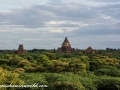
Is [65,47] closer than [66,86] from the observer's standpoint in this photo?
No

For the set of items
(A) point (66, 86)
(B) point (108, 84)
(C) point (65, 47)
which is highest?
(C) point (65, 47)

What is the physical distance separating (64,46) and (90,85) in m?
111

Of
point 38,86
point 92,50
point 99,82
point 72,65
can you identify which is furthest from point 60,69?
point 92,50

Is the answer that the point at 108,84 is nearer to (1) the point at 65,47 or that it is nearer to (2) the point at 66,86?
(2) the point at 66,86

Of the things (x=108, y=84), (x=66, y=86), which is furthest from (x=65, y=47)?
(x=66, y=86)

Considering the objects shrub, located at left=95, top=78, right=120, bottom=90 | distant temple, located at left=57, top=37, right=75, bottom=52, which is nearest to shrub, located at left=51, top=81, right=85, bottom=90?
shrub, located at left=95, top=78, right=120, bottom=90

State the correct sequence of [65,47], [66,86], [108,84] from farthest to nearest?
[65,47] → [108,84] → [66,86]

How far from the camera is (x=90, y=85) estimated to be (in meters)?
33.1

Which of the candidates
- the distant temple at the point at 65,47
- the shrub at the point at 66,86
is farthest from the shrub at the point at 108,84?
the distant temple at the point at 65,47

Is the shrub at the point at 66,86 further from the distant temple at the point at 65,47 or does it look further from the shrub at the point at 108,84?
the distant temple at the point at 65,47

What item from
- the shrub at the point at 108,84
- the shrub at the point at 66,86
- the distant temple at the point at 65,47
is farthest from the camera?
the distant temple at the point at 65,47

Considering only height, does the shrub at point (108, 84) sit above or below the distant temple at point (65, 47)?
below

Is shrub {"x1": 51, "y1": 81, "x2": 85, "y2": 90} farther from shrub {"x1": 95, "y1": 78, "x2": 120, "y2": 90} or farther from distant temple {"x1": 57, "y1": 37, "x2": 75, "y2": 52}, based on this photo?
distant temple {"x1": 57, "y1": 37, "x2": 75, "y2": 52}

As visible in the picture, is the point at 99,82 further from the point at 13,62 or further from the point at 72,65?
the point at 13,62
